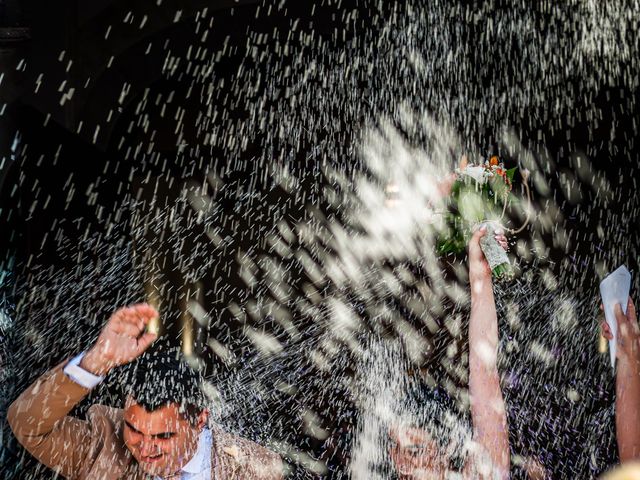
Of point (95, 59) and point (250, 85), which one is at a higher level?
point (95, 59)

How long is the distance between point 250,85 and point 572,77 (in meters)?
3.31

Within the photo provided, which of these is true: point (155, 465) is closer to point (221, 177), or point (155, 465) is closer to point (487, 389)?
point (487, 389)

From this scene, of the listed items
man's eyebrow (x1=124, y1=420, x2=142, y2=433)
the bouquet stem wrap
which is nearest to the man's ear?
man's eyebrow (x1=124, y1=420, x2=142, y2=433)

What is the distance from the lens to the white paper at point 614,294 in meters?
3.14

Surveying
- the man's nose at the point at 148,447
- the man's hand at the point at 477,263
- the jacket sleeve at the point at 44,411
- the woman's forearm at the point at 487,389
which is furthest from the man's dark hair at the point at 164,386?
the man's hand at the point at 477,263

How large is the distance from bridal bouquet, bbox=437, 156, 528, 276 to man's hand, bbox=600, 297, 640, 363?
0.78 metres

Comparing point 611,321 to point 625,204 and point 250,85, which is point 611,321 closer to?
point 625,204

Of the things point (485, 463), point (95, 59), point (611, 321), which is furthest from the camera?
point (95, 59)

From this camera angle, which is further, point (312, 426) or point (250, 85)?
point (250, 85)

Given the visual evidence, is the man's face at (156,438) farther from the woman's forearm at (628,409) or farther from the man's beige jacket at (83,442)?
the woman's forearm at (628,409)

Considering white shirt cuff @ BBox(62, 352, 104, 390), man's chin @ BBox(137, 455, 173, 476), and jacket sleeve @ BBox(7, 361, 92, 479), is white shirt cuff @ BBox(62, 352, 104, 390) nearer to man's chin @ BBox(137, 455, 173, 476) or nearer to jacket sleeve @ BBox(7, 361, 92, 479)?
jacket sleeve @ BBox(7, 361, 92, 479)

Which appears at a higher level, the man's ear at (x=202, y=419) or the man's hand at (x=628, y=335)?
the man's ear at (x=202, y=419)

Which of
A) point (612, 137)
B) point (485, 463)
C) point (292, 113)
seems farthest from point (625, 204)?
point (485, 463)

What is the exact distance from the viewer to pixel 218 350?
26.2ft
